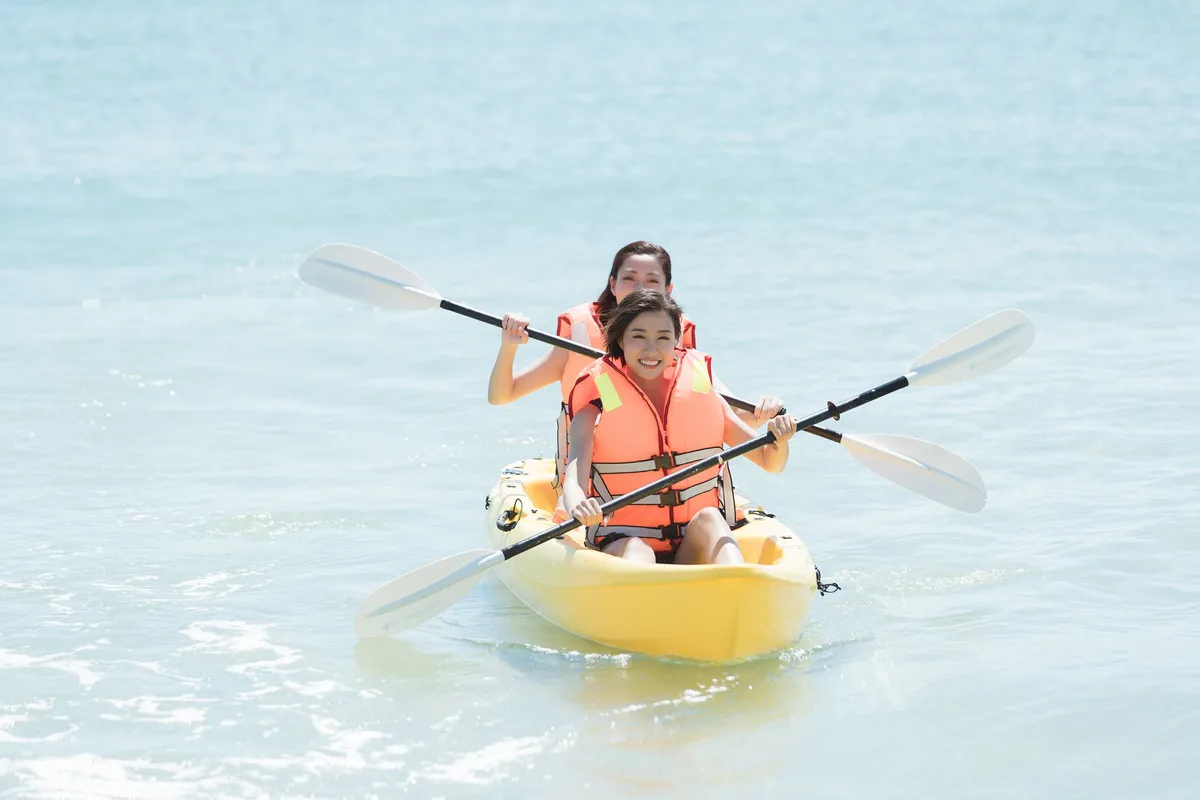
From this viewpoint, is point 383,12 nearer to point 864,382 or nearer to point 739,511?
point 864,382

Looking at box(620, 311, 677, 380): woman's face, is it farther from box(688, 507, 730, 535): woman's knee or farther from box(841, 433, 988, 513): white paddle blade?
box(841, 433, 988, 513): white paddle blade

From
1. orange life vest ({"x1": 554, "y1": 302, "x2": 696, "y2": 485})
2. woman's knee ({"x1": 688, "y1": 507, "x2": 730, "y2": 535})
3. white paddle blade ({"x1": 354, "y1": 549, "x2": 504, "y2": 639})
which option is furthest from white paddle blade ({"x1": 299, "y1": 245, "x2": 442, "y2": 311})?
woman's knee ({"x1": 688, "y1": 507, "x2": 730, "y2": 535})

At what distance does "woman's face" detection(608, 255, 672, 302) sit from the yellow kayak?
2.44ft

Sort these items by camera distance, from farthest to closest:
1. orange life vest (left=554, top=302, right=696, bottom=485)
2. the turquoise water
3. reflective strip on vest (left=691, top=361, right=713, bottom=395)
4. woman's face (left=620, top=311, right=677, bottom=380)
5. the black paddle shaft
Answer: orange life vest (left=554, top=302, right=696, bottom=485)
reflective strip on vest (left=691, top=361, right=713, bottom=395)
woman's face (left=620, top=311, right=677, bottom=380)
the black paddle shaft
the turquoise water

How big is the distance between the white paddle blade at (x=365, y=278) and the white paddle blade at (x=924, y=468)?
156 cm

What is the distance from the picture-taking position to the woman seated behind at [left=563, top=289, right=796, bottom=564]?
4.21 meters

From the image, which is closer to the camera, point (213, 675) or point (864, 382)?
point (213, 675)

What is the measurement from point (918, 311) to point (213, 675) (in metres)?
5.80

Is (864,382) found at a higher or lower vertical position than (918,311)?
lower

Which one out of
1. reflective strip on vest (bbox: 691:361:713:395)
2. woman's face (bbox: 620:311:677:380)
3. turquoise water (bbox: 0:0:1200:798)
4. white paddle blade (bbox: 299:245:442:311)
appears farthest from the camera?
white paddle blade (bbox: 299:245:442:311)

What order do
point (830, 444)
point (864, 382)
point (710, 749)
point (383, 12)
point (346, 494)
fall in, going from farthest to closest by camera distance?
1. point (383, 12)
2. point (864, 382)
3. point (830, 444)
4. point (346, 494)
5. point (710, 749)

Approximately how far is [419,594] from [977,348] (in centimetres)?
183

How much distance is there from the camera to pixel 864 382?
24.6 ft

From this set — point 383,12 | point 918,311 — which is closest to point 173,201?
point 918,311
